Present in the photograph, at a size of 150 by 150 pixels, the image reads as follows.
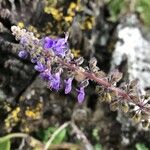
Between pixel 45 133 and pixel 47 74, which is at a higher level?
pixel 45 133

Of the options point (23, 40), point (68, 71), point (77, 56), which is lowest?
point (68, 71)

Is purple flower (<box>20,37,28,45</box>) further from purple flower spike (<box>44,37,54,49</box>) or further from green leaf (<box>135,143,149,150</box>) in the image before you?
green leaf (<box>135,143,149,150</box>)

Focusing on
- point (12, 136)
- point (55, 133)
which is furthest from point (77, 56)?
point (12, 136)

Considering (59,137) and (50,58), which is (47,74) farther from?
(59,137)

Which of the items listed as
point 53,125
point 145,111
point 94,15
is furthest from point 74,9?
point 145,111

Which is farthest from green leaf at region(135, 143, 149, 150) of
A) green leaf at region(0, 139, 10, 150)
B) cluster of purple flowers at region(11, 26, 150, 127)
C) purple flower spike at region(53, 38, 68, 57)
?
purple flower spike at region(53, 38, 68, 57)

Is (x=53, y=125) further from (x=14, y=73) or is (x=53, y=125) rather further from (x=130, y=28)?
(x=130, y=28)

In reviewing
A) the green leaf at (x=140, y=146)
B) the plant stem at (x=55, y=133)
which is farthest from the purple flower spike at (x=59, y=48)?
the green leaf at (x=140, y=146)

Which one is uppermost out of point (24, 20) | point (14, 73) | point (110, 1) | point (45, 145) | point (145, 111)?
point (110, 1)

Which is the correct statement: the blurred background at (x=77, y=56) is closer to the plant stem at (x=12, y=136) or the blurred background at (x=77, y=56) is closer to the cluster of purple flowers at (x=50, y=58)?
the plant stem at (x=12, y=136)
